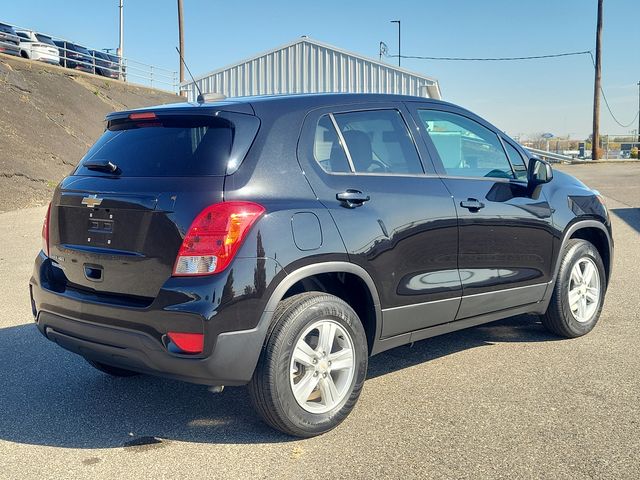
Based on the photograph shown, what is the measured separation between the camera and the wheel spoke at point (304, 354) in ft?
12.0

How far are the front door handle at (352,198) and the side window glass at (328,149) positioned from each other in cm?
16

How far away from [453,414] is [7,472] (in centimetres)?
234

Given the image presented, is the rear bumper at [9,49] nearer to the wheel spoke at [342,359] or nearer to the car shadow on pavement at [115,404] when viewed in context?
the car shadow on pavement at [115,404]

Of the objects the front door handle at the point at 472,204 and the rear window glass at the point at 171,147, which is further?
the front door handle at the point at 472,204

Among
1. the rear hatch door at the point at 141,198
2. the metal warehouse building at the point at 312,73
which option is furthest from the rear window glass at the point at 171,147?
the metal warehouse building at the point at 312,73

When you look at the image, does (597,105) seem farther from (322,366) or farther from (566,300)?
(322,366)

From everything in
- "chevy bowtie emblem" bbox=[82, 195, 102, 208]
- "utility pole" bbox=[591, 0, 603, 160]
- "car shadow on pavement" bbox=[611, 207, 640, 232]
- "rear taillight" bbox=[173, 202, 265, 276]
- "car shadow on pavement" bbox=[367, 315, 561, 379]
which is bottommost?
"car shadow on pavement" bbox=[367, 315, 561, 379]

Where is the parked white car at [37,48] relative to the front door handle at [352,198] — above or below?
above

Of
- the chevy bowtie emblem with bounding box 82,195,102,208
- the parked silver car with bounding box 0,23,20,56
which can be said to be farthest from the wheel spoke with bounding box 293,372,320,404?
the parked silver car with bounding box 0,23,20,56

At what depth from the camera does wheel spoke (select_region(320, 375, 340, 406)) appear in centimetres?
380

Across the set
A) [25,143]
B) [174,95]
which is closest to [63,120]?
[25,143]

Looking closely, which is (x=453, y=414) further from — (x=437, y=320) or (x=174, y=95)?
(x=174, y=95)

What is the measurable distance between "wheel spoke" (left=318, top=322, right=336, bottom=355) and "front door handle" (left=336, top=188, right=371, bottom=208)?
2.17 feet

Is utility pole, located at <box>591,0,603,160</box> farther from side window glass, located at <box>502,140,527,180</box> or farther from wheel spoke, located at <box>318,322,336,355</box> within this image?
wheel spoke, located at <box>318,322,336,355</box>
